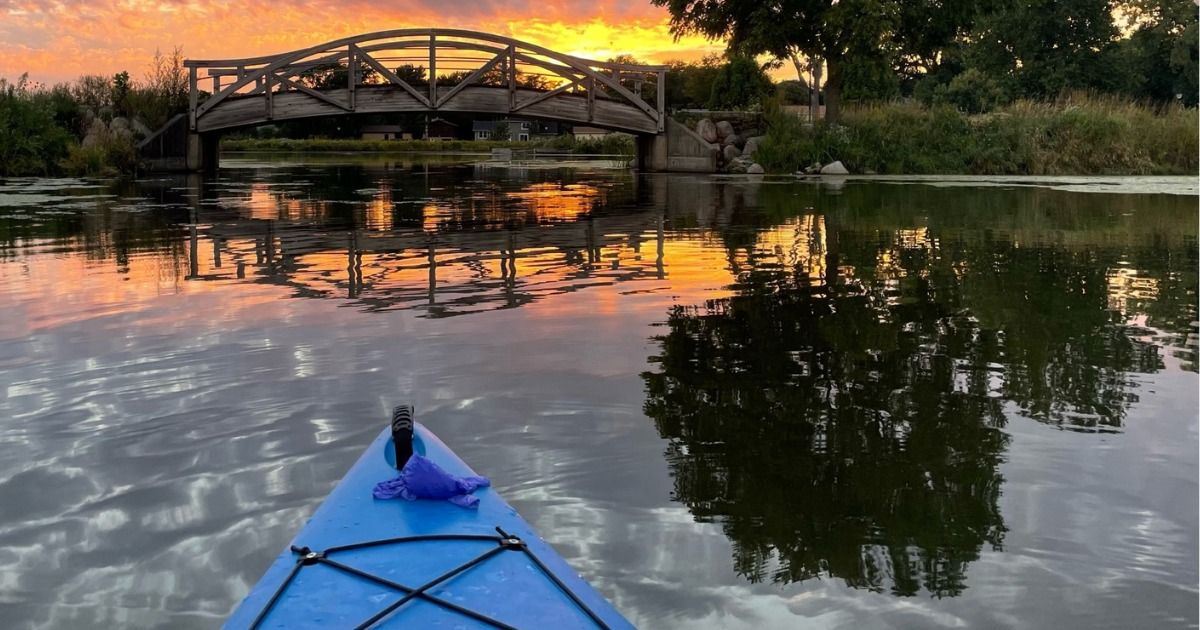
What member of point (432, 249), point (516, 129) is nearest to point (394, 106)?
point (432, 249)

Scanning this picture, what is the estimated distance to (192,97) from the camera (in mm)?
31672

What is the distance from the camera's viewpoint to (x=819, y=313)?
318 inches

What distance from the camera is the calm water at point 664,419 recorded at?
3.54 m

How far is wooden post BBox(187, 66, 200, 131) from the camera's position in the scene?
31438 mm

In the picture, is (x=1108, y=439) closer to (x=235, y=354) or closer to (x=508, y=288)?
(x=235, y=354)

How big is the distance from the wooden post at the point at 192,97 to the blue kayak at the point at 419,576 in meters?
30.9

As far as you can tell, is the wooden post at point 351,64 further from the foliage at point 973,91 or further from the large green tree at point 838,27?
the foliage at point 973,91

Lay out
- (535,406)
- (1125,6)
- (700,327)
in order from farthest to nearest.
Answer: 1. (1125,6)
2. (700,327)
3. (535,406)

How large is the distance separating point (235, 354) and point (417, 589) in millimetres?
4179

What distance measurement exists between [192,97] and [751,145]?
16982 mm

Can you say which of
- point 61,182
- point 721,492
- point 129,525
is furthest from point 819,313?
point 61,182

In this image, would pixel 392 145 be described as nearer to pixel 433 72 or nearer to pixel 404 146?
pixel 404 146

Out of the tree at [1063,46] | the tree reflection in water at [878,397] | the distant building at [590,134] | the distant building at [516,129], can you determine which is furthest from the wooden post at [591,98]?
the distant building at [516,129]

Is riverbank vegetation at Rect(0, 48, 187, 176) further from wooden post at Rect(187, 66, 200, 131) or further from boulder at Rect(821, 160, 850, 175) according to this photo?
boulder at Rect(821, 160, 850, 175)
